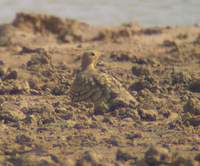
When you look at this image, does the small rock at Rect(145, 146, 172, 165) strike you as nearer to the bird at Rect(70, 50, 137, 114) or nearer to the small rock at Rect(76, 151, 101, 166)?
the small rock at Rect(76, 151, 101, 166)

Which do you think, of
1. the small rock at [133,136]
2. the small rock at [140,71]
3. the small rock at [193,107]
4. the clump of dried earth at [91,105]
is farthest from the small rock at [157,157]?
the small rock at [140,71]

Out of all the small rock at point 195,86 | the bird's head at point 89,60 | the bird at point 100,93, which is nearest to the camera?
the bird at point 100,93

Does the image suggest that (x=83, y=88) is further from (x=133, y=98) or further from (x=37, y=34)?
(x=37, y=34)

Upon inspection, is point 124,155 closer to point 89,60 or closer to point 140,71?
point 89,60

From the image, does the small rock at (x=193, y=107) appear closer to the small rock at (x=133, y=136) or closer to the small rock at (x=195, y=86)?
the small rock at (x=133, y=136)

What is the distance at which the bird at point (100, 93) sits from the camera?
19.0 ft

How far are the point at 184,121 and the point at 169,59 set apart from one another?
2678mm

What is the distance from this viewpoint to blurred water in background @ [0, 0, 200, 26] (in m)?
11.6

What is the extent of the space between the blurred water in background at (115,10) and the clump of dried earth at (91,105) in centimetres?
160

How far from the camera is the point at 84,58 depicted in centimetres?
645

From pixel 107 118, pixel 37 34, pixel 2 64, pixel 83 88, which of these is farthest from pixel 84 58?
pixel 37 34

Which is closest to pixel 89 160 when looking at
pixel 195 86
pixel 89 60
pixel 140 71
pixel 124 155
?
pixel 124 155

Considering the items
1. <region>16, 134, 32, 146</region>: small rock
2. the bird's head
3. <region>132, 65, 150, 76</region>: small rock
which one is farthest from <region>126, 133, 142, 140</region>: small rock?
<region>132, 65, 150, 76</region>: small rock

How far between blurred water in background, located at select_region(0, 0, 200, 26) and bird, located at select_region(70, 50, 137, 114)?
17.7ft
